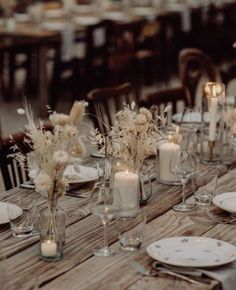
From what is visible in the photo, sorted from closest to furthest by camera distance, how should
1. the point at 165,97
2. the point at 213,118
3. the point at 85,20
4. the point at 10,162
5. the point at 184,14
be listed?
the point at 10,162, the point at 213,118, the point at 165,97, the point at 85,20, the point at 184,14

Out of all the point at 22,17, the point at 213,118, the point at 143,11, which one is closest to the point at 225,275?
the point at 213,118

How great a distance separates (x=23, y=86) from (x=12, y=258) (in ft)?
19.0

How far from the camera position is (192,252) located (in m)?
2.35

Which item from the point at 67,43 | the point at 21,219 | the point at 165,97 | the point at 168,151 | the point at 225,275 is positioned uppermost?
the point at 67,43

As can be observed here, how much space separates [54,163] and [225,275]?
57cm

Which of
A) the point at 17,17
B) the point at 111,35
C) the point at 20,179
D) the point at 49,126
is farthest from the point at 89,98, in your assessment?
the point at 17,17

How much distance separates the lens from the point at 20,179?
10.7 feet

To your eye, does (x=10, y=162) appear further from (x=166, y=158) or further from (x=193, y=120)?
(x=193, y=120)

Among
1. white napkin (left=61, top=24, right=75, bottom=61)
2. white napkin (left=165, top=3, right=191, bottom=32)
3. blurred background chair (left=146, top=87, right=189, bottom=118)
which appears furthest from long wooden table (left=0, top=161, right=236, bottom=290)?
white napkin (left=165, top=3, right=191, bottom=32)

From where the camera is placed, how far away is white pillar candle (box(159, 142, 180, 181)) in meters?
3.02

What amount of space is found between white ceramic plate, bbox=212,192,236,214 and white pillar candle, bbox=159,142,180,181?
25 centimetres

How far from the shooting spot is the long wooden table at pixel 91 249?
2158mm

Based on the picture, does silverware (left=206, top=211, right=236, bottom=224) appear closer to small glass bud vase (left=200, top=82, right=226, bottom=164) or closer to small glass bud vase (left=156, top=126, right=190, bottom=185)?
small glass bud vase (left=156, top=126, right=190, bottom=185)

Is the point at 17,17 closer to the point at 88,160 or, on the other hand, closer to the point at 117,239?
the point at 88,160
